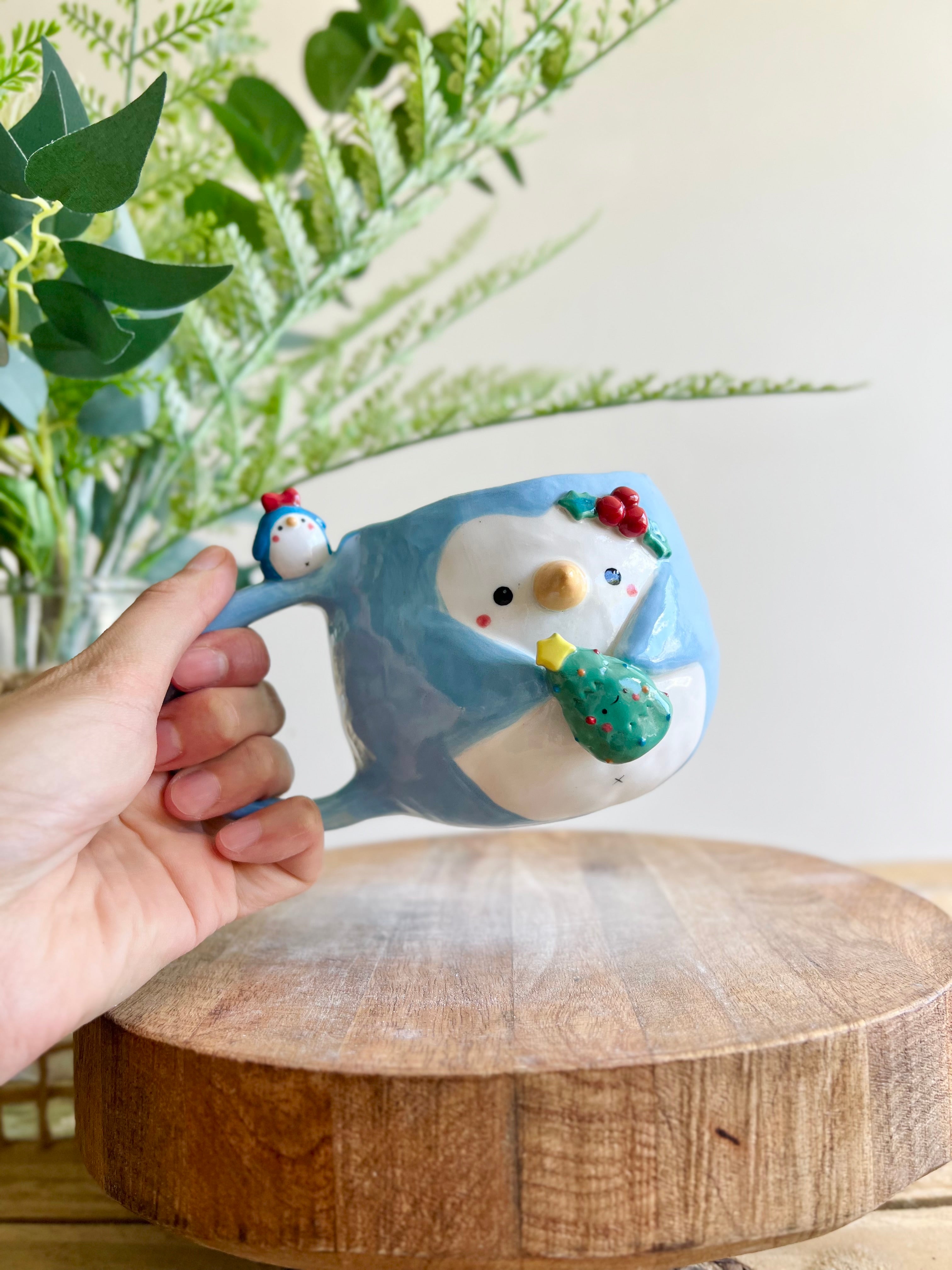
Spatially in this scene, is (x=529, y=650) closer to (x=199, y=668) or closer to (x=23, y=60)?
(x=199, y=668)

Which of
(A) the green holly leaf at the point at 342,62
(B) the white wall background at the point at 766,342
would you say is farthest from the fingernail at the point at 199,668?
(B) the white wall background at the point at 766,342

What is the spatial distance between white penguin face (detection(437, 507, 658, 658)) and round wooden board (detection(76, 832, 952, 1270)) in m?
0.18

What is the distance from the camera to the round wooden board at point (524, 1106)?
39 cm

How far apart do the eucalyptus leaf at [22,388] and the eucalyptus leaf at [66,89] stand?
0.14 meters

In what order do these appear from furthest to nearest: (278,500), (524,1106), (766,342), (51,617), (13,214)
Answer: (766,342)
(51,617)
(278,500)
(13,214)
(524,1106)

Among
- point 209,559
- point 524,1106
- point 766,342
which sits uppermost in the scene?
point 766,342

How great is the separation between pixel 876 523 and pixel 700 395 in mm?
786

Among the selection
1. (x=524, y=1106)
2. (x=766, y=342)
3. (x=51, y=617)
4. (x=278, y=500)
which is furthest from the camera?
(x=766, y=342)

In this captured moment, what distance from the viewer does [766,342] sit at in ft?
4.34

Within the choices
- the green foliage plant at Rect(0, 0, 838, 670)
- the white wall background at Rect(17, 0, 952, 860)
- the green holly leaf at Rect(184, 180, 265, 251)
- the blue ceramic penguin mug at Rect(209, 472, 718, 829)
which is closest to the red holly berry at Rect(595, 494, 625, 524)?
the blue ceramic penguin mug at Rect(209, 472, 718, 829)

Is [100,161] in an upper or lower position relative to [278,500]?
upper

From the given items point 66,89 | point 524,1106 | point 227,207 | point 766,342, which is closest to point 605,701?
point 524,1106

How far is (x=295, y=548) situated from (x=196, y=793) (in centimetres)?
16

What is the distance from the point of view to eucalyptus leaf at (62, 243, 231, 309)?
50cm
